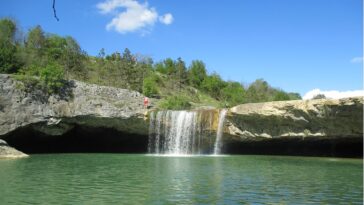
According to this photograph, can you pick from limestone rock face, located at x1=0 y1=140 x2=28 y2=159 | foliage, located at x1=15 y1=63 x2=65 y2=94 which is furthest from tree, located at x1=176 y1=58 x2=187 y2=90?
limestone rock face, located at x1=0 y1=140 x2=28 y2=159

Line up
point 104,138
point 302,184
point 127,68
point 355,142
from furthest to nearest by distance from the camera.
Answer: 1. point 127,68
2. point 104,138
3. point 355,142
4. point 302,184

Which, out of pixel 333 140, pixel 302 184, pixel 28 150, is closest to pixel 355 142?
pixel 333 140

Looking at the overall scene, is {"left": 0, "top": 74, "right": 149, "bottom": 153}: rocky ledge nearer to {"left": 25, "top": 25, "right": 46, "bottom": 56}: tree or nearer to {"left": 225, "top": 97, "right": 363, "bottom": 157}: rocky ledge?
{"left": 225, "top": 97, "right": 363, "bottom": 157}: rocky ledge

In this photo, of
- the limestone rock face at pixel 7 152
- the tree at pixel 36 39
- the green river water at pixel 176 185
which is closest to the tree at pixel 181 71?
the tree at pixel 36 39

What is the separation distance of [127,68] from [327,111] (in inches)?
1272

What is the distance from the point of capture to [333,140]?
31016 millimetres

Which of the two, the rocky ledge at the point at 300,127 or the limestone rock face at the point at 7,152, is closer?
the limestone rock face at the point at 7,152

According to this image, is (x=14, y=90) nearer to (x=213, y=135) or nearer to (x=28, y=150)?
(x=28, y=150)

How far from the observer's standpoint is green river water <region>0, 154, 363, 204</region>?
1184 centimetres

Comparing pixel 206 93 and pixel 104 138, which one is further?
pixel 206 93

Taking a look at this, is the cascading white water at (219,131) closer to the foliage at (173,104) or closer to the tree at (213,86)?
the foliage at (173,104)

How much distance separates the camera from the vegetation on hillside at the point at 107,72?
3378 cm

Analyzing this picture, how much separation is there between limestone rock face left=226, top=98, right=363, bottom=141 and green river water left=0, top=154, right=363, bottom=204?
23.8ft

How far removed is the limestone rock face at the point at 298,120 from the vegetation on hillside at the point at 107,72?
9.25 metres
